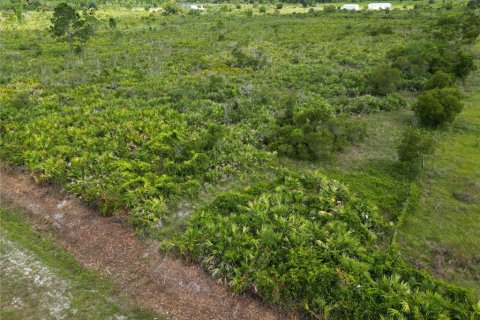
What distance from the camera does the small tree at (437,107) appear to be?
24961 mm

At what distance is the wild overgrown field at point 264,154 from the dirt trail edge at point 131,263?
0.57 m

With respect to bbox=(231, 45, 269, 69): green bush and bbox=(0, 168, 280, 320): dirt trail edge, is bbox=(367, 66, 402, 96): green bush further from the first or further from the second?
bbox=(0, 168, 280, 320): dirt trail edge

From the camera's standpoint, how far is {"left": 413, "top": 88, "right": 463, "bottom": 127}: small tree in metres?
25.0

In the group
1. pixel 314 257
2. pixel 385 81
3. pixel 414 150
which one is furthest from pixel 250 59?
pixel 314 257

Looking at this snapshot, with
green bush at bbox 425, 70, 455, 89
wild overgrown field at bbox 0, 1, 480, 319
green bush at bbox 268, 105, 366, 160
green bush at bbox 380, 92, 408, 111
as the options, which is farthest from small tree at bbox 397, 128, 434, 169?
green bush at bbox 425, 70, 455, 89

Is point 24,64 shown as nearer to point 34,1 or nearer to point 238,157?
point 238,157

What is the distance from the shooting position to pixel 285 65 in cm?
4000

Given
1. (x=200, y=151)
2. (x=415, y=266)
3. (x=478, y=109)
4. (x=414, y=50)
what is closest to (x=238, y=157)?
(x=200, y=151)

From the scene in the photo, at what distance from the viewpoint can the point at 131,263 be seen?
1469 centimetres

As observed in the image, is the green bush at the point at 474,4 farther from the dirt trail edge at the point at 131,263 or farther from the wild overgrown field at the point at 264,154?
the dirt trail edge at the point at 131,263

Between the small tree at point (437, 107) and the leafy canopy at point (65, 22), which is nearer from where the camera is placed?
the small tree at point (437, 107)

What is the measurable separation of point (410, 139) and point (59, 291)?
18.3 metres

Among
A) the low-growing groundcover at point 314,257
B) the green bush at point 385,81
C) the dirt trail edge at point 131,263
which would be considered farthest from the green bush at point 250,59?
the dirt trail edge at point 131,263

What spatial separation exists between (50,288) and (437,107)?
953 inches
